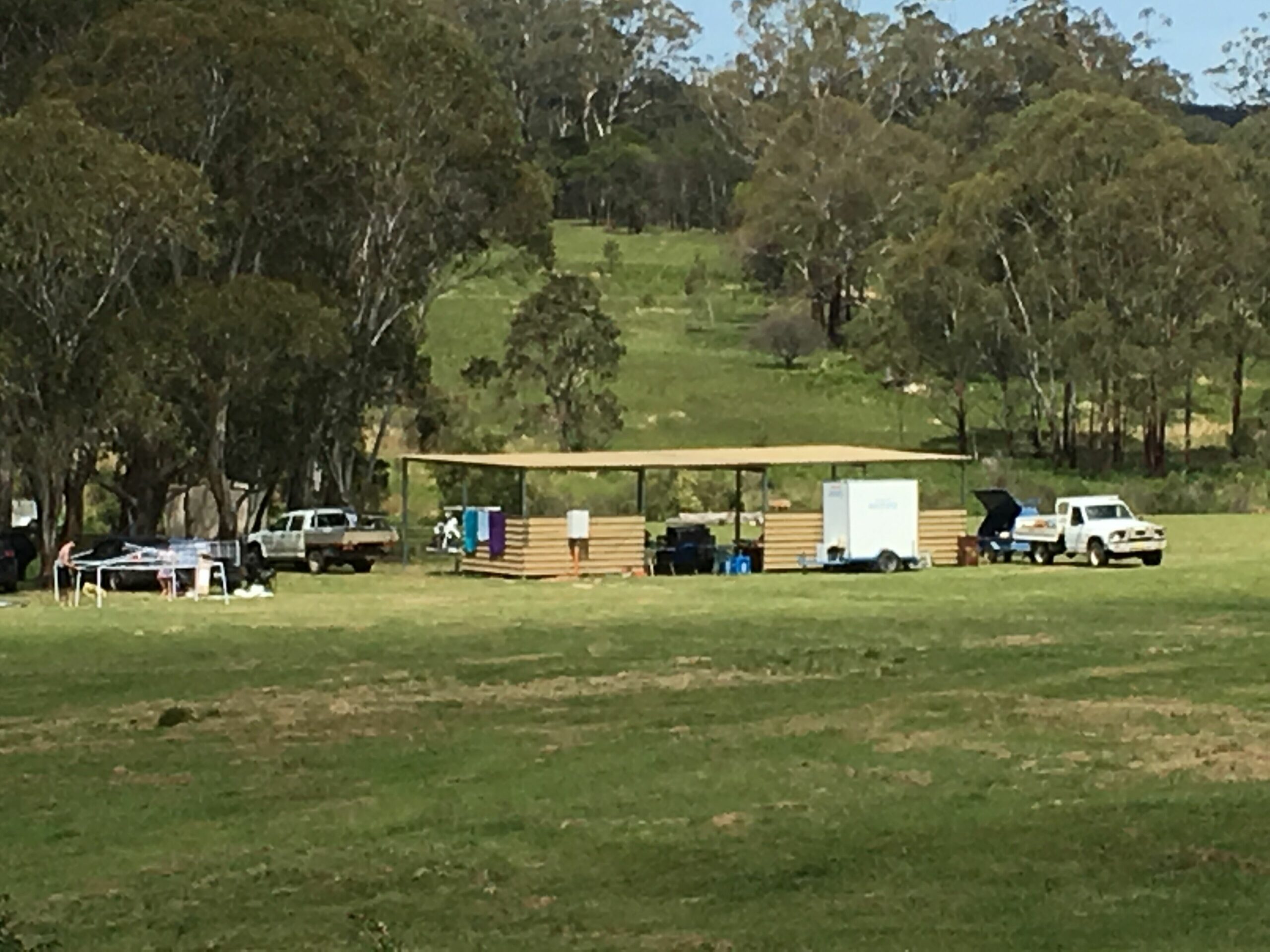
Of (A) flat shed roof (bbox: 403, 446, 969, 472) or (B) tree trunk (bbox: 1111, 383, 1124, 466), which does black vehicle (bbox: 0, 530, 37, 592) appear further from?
(B) tree trunk (bbox: 1111, 383, 1124, 466)

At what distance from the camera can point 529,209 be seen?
48656 mm

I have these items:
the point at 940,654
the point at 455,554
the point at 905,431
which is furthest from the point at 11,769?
the point at 905,431

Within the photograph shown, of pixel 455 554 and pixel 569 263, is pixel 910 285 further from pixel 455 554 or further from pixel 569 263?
pixel 569 263

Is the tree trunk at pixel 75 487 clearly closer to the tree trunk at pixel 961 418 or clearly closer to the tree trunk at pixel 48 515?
the tree trunk at pixel 48 515

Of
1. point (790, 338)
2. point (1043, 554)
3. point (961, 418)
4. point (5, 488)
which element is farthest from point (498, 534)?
point (790, 338)

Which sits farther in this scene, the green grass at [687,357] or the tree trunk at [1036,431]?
the green grass at [687,357]

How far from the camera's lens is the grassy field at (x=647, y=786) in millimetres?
9852

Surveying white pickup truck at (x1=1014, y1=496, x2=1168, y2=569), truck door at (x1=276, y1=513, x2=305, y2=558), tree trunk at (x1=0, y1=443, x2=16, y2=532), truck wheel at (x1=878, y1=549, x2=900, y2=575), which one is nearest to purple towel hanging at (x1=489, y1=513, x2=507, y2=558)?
truck door at (x1=276, y1=513, x2=305, y2=558)

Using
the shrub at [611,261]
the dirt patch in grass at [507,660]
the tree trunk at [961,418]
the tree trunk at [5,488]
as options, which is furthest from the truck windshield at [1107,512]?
the shrub at [611,261]

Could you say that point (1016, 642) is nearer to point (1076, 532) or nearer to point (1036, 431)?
point (1076, 532)

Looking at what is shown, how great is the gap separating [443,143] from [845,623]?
2264 centimetres

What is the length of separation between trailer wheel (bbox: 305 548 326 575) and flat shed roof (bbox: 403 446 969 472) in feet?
9.02

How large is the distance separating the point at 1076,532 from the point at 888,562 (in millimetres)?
3870

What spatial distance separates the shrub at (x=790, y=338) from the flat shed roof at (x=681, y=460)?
4978cm
